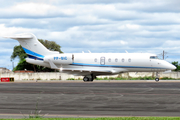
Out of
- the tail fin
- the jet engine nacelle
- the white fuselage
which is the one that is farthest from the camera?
the tail fin

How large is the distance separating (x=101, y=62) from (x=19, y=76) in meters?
24.2

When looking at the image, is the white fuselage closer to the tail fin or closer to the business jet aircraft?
the business jet aircraft

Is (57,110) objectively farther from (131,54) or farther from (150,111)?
(131,54)

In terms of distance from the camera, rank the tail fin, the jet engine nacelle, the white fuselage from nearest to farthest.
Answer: the white fuselage, the jet engine nacelle, the tail fin

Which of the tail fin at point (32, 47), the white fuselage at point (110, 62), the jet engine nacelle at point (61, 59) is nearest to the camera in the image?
the white fuselage at point (110, 62)

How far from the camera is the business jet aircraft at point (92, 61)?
1674 inches

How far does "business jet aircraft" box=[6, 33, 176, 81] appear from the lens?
140 feet

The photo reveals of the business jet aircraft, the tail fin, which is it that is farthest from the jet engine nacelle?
the tail fin

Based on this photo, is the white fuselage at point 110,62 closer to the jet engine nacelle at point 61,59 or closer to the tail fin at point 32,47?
the jet engine nacelle at point 61,59

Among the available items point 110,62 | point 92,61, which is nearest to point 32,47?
point 92,61

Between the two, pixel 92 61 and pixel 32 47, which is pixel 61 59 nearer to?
pixel 92 61

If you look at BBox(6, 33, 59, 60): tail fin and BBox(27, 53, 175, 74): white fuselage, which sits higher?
BBox(6, 33, 59, 60): tail fin

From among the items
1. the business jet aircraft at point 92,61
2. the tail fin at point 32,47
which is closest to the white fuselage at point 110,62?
the business jet aircraft at point 92,61

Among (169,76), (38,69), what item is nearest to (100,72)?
(169,76)
